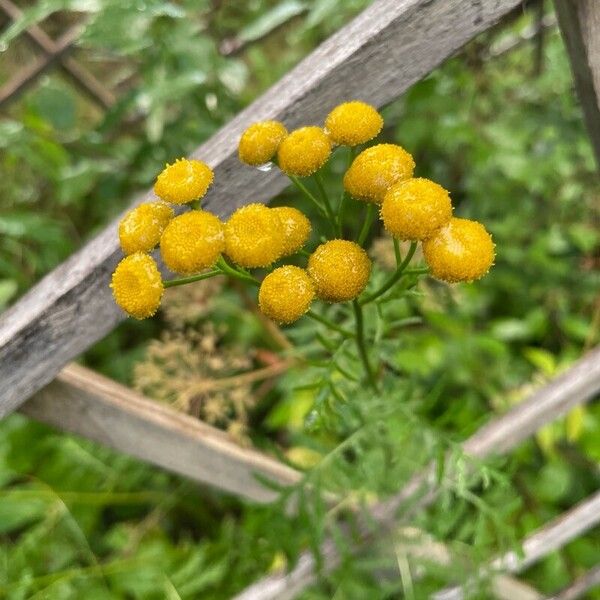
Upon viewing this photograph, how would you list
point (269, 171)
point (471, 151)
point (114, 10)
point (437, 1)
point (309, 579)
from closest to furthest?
point (437, 1), point (269, 171), point (114, 10), point (309, 579), point (471, 151)

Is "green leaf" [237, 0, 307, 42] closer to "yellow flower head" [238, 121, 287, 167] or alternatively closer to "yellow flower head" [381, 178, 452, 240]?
"yellow flower head" [238, 121, 287, 167]

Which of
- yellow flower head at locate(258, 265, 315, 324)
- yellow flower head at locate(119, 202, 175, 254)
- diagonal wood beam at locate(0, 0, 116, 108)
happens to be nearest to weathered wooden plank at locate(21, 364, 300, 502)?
yellow flower head at locate(119, 202, 175, 254)

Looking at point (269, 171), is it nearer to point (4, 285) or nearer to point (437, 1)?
point (437, 1)

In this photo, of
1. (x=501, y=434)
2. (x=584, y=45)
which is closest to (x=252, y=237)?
(x=584, y=45)

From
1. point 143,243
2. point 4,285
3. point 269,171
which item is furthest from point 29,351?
point 4,285

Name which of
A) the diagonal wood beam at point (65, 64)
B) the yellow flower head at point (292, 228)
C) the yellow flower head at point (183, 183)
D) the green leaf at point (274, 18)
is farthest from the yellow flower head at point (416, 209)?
the diagonal wood beam at point (65, 64)

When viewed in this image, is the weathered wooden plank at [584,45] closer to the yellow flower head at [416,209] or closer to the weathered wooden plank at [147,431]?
the yellow flower head at [416,209]
